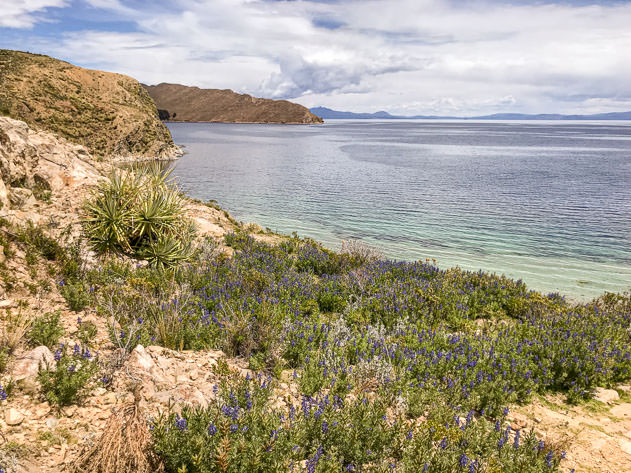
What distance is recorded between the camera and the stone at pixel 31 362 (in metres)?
4.12

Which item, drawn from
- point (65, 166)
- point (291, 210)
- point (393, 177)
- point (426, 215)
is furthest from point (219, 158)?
point (65, 166)

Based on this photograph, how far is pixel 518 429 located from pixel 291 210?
2171 centimetres

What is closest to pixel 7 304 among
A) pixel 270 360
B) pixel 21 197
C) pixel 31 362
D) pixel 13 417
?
pixel 31 362

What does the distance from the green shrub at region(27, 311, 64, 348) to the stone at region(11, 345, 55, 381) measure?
12.5 inches

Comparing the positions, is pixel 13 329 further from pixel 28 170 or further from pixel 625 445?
pixel 28 170

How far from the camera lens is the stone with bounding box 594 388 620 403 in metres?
5.93

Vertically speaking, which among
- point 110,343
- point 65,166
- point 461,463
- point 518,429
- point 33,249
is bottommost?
point 518,429

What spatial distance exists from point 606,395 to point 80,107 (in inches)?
2807

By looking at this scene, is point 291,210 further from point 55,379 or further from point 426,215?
point 55,379

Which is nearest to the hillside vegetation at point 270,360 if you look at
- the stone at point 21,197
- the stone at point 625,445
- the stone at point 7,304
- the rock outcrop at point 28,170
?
the stone at point 7,304

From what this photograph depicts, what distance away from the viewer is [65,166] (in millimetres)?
12016

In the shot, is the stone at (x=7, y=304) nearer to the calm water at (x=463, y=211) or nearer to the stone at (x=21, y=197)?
the stone at (x=21, y=197)

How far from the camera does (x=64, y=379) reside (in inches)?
158

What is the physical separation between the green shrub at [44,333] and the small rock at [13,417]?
50.7 inches
